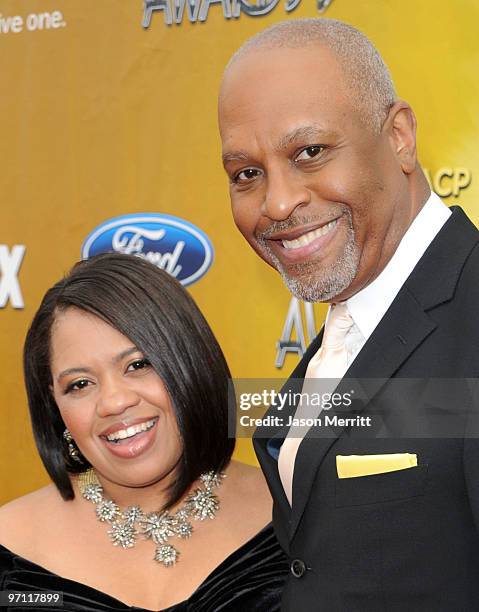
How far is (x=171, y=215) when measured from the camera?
330cm

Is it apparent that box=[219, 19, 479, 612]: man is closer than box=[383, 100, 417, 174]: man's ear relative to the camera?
Yes

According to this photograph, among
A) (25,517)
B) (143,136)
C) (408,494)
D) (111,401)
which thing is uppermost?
(143,136)

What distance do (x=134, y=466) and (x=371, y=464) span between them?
0.77 m

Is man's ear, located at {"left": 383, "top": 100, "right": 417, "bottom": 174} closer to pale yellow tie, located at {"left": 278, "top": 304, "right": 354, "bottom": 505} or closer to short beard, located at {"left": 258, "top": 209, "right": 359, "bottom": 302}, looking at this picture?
short beard, located at {"left": 258, "top": 209, "right": 359, "bottom": 302}

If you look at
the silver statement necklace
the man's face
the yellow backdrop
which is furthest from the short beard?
the yellow backdrop

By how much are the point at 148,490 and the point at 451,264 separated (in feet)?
3.46

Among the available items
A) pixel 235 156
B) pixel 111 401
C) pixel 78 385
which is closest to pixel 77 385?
pixel 78 385

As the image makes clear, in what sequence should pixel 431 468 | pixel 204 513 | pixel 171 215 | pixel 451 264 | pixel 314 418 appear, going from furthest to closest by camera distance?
pixel 171 215 < pixel 204 513 < pixel 314 418 < pixel 451 264 < pixel 431 468

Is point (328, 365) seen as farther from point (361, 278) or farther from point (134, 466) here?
point (134, 466)

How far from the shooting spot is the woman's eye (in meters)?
2.14

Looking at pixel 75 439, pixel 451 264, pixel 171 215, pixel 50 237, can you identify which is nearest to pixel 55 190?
pixel 50 237

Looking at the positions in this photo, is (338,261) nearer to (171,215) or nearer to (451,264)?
(451,264)

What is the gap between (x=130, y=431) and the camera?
2.10 m

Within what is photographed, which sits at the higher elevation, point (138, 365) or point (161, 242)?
point (161, 242)
